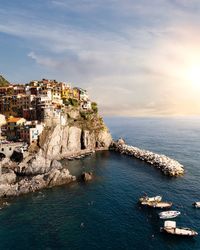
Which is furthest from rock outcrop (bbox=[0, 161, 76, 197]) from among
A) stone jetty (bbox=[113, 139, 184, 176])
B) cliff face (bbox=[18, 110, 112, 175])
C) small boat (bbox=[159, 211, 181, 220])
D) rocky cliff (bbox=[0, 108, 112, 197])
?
stone jetty (bbox=[113, 139, 184, 176])

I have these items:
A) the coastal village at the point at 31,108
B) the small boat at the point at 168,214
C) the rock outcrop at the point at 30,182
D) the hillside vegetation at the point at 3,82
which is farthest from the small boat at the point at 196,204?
the hillside vegetation at the point at 3,82

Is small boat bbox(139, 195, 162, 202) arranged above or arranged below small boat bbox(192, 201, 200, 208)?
above

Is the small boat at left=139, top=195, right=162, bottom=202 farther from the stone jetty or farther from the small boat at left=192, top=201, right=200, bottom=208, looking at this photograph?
the stone jetty

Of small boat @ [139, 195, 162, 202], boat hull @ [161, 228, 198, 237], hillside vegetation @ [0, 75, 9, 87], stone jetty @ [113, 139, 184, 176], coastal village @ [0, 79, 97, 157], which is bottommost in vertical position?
boat hull @ [161, 228, 198, 237]

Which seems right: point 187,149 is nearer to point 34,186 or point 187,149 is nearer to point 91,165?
point 91,165

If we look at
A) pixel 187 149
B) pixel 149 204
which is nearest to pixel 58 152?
pixel 149 204

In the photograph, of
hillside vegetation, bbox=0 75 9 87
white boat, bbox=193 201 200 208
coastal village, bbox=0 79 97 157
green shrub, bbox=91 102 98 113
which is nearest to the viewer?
white boat, bbox=193 201 200 208
